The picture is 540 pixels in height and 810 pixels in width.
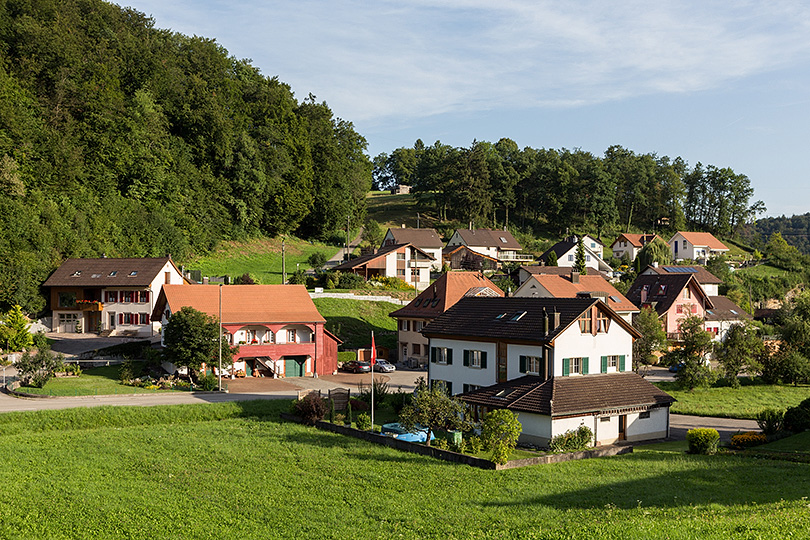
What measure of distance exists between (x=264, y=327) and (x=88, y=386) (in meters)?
12.8

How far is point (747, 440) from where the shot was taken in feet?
104

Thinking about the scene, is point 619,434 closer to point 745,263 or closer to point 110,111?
point 110,111

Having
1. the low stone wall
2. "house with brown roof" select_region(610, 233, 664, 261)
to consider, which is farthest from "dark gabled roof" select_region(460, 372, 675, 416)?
"house with brown roof" select_region(610, 233, 664, 261)

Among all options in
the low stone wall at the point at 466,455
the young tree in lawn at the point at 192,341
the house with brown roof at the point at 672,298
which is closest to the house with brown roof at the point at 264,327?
the young tree in lawn at the point at 192,341

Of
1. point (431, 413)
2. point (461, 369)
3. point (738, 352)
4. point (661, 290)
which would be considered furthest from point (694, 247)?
point (431, 413)

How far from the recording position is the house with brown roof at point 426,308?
57312 mm

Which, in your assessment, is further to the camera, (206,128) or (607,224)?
(607,224)

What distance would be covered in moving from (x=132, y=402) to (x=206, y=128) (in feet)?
201

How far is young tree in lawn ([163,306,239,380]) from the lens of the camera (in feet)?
149

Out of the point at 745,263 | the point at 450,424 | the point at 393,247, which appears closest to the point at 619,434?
the point at 450,424

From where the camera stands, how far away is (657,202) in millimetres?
135625

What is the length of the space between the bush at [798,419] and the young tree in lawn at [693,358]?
43.9 ft

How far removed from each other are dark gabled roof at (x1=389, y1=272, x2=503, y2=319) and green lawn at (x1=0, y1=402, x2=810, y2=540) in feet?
85.5

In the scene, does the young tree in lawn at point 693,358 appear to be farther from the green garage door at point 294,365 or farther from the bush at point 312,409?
the green garage door at point 294,365
